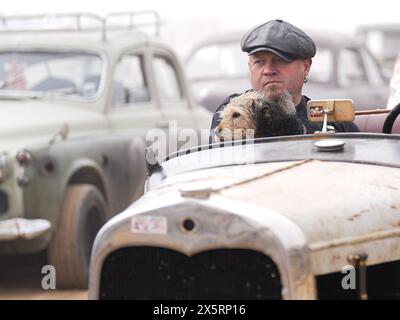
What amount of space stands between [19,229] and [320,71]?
24.9 feet

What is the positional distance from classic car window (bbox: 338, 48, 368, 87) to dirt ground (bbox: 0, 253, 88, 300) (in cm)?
629

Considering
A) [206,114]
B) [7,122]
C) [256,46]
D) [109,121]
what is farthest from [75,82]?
[256,46]

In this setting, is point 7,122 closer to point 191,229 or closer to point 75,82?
point 75,82

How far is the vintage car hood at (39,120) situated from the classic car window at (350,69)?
19.2ft

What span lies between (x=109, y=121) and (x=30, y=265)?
1.21 metres

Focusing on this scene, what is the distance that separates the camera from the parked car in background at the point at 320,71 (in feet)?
45.1

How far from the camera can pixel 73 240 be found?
7.87 m

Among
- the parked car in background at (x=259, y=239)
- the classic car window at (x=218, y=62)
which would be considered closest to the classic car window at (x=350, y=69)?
the classic car window at (x=218, y=62)

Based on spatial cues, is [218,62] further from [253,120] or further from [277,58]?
[253,120]

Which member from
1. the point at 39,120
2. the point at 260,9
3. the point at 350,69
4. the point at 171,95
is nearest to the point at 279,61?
the point at 39,120

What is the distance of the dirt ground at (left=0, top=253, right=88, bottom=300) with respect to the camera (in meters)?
7.46

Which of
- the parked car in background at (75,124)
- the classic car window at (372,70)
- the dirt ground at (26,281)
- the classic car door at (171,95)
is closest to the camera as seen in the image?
the dirt ground at (26,281)

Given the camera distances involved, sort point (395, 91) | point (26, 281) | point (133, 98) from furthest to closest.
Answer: point (133, 98) → point (26, 281) → point (395, 91)

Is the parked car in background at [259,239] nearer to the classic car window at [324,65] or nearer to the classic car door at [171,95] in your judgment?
the classic car door at [171,95]
